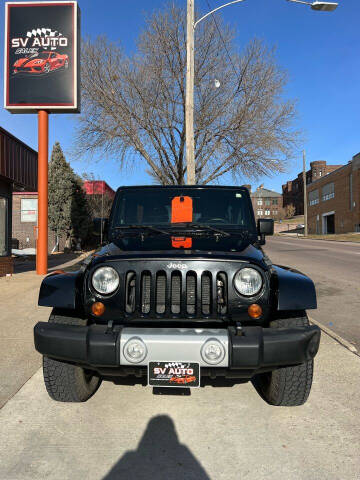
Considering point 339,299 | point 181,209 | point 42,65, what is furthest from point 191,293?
point 42,65

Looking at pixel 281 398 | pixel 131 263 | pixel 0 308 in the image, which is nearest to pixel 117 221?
pixel 131 263

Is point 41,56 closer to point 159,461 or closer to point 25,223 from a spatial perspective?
point 159,461

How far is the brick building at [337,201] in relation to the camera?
4593 cm

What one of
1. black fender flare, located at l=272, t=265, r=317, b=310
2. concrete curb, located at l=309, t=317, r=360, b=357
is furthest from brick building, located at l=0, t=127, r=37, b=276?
black fender flare, located at l=272, t=265, r=317, b=310

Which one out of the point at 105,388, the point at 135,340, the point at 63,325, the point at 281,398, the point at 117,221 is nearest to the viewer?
the point at 135,340

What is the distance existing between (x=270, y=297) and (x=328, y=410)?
1.08 metres

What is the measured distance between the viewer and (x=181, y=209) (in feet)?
12.3

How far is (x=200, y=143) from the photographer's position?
52.1ft

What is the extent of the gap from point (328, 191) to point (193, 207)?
58745 mm

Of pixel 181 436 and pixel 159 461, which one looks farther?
pixel 181 436

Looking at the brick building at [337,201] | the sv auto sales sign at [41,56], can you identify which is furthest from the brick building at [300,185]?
the sv auto sales sign at [41,56]

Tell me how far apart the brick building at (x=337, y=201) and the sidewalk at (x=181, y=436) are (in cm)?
4710

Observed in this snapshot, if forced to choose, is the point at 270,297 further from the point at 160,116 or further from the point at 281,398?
the point at 160,116

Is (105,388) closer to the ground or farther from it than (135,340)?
closer to the ground
